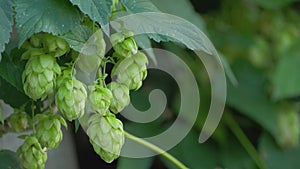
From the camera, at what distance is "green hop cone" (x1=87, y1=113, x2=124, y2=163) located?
20.3 inches

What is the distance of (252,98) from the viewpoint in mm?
1366

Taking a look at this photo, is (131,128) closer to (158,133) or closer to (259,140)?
(158,133)

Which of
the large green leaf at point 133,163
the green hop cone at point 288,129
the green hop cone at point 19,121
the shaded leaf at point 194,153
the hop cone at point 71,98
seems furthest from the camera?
the green hop cone at point 288,129

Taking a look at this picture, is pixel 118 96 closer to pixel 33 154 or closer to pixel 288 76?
pixel 33 154

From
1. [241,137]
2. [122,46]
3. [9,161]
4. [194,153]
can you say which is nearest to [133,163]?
[194,153]

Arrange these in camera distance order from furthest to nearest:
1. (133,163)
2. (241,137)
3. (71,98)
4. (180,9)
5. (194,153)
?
(241,137), (194,153), (133,163), (180,9), (71,98)

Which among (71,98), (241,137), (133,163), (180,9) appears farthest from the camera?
(241,137)

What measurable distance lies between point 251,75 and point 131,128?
1.31ft

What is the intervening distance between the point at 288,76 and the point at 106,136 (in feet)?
2.77

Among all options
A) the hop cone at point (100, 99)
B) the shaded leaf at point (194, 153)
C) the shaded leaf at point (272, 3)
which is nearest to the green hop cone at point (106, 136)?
the hop cone at point (100, 99)

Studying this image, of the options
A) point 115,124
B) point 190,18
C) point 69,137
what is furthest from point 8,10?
point 69,137

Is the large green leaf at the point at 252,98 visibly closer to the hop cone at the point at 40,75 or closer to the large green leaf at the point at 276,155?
the large green leaf at the point at 276,155

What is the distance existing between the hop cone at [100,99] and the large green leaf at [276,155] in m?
0.86

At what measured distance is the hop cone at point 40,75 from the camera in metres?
0.51
